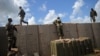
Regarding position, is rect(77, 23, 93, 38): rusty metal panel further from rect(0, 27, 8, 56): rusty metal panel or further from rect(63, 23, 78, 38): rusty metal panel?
rect(0, 27, 8, 56): rusty metal panel

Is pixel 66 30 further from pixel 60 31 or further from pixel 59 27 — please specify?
pixel 59 27

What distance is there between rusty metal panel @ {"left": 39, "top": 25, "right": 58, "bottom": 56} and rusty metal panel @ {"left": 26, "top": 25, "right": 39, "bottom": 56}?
449 millimetres

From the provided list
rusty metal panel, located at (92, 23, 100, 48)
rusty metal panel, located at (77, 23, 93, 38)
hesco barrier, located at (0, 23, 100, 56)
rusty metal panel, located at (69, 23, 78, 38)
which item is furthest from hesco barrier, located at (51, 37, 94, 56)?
rusty metal panel, located at (92, 23, 100, 48)

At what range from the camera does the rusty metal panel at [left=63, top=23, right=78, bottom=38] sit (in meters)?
19.0

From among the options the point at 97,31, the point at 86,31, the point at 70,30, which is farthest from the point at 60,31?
the point at 97,31

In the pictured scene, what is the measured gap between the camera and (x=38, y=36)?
18.1 meters

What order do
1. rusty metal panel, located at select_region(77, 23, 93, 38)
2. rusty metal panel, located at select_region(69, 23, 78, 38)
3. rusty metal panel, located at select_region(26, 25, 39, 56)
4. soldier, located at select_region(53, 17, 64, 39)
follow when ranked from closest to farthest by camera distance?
rusty metal panel, located at select_region(26, 25, 39, 56)
soldier, located at select_region(53, 17, 64, 39)
rusty metal panel, located at select_region(69, 23, 78, 38)
rusty metal panel, located at select_region(77, 23, 93, 38)

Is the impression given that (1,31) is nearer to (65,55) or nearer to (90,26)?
(65,55)

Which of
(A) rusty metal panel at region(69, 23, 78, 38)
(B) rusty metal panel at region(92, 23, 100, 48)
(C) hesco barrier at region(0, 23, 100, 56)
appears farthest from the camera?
(B) rusty metal panel at region(92, 23, 100, 48)

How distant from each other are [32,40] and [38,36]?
2.15ft

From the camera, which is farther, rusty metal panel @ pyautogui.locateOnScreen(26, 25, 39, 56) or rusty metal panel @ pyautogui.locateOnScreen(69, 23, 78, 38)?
rusty metal panel @ pyautogui.locateOnScreen(69, 23, 78, 38)

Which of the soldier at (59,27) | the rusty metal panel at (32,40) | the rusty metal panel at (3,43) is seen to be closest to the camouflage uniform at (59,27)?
the soldier at (59,27)

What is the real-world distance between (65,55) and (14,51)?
3.79 meters

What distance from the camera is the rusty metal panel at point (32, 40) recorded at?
57.6 ft
